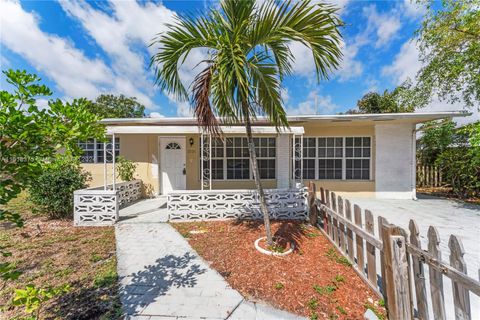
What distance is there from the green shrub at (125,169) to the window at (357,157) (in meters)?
8.85

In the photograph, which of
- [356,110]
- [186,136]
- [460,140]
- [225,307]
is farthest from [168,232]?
[356,110]

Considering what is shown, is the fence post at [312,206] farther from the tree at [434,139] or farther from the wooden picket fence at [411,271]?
the tree at [434,139]

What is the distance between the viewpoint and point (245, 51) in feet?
10.5

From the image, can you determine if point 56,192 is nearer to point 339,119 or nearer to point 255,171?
point 255,171

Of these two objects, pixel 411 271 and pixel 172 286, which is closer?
pixel 411 271

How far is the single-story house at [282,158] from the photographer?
328 inches

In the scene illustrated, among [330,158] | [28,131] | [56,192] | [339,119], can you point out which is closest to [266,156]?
[330,158]

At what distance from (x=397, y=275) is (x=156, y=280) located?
9.79 feet

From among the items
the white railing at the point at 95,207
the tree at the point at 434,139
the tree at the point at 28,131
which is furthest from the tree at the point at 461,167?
the white railing at the point at 95,207

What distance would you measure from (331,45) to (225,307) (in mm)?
3747

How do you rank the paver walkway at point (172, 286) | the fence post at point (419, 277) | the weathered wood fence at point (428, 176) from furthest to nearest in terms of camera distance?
the weathered wood fence at point (428, 176) < the paver walkway at point (172, 286) < the fence post at point (419, 277)

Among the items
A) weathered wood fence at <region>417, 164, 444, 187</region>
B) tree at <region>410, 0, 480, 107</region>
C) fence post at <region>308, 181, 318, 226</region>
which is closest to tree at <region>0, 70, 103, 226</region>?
fence post at <region>308, 181, 318, 226</region>

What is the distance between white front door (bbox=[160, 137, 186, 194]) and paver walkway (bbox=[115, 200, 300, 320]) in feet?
13.5

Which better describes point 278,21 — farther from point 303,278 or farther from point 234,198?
point 234,198
